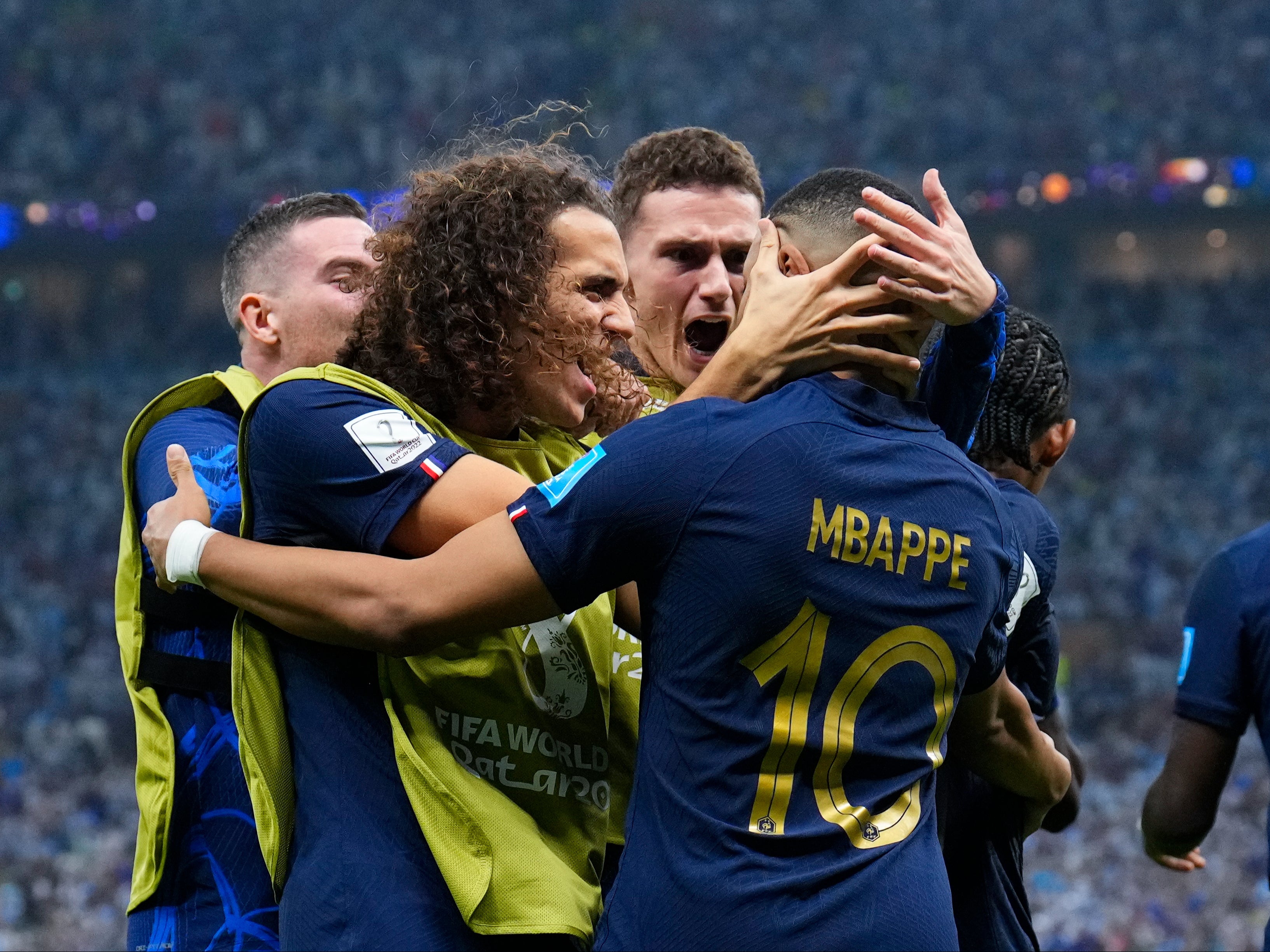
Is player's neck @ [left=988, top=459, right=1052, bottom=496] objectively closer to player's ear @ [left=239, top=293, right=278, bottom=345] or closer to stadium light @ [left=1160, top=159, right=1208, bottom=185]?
player's ear @ [left=239, top=293, right=278, bottom=345]

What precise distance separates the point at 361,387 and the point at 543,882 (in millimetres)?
785

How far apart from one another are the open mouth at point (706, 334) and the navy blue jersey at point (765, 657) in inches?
69.0

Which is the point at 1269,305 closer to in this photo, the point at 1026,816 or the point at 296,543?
the point at 1026,816

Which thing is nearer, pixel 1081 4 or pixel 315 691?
pixel 315 691

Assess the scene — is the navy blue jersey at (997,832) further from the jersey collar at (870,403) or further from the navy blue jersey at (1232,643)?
the jersey collar at (870,403)

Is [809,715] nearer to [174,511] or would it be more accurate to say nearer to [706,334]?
[174,511]

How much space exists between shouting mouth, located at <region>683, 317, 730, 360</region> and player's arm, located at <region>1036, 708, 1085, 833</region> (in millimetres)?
1280

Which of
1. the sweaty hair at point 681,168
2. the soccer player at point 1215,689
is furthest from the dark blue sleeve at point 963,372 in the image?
the sweaty hair at point 681,168

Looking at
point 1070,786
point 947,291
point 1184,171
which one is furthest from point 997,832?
point 1184,171

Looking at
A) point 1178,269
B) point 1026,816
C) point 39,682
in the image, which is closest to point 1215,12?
point 1178,269

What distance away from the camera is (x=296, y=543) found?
1980mm

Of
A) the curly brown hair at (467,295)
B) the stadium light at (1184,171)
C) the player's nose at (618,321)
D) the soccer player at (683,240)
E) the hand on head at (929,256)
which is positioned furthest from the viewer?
the stadium light at (1184,171)

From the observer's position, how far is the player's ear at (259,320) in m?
3.15

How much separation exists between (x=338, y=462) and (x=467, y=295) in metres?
0.38
